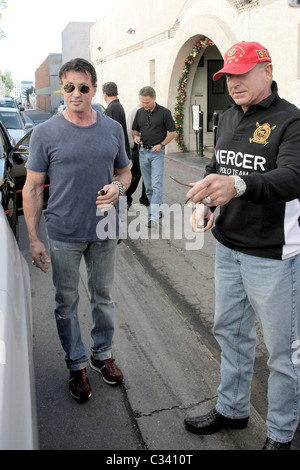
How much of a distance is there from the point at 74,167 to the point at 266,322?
4.59 ft

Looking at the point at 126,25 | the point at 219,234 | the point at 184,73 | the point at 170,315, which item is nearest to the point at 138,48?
the point at 126,25

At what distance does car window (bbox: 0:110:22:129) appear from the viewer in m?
12.6

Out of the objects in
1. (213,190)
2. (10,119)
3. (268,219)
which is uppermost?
(10,119)

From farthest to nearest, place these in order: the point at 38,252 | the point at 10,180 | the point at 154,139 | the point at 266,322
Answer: the point at 154,139 → the point at 10,180 → the point at 38,252 → the point at 266,322

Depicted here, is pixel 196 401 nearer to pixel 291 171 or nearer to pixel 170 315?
pixel 170 315

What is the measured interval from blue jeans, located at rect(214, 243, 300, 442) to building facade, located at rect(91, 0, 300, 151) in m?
7.17

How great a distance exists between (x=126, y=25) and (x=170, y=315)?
19435mm

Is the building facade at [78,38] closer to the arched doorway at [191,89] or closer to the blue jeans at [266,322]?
the arched doorway at [191,89]

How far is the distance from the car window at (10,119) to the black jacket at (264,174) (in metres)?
11.1

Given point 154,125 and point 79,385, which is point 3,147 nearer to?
point 154,125

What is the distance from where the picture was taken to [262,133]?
7.06 ft

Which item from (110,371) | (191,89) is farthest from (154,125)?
(191,89)

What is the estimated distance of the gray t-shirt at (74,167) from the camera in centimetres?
274

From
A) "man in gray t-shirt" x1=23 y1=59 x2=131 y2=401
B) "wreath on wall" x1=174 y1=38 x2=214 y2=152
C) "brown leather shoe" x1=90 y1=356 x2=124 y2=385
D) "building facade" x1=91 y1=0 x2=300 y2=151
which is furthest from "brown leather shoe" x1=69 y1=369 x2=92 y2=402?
"wreath on wall" x1=174 y1=38 x2=214 y2=152
